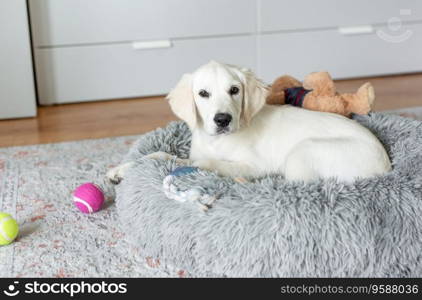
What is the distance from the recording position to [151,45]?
3941mm

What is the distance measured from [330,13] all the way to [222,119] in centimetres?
225

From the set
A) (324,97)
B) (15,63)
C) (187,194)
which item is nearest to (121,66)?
(15,63)

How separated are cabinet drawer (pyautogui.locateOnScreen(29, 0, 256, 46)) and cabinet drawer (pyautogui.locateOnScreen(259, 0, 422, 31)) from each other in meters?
0.14

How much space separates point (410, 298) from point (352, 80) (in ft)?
9.08

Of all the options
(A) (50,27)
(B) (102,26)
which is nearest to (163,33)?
(B) (102,26)

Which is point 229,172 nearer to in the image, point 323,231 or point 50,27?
point 323,231

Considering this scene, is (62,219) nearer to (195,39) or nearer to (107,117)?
(107,117)

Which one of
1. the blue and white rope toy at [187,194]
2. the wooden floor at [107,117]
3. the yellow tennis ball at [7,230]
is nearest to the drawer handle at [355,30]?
the wooden floor at [107,117]

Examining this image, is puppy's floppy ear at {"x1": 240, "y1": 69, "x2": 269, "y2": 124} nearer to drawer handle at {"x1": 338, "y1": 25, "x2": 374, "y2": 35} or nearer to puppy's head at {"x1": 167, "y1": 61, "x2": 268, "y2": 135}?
A: puppy's head at {"x1": 167, "y1": 61, "x2": 268, "y2": 135}

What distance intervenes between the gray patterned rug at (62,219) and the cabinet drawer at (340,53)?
4.51 feet

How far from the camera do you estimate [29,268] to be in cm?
204

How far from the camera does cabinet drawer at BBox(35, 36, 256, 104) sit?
386 cm

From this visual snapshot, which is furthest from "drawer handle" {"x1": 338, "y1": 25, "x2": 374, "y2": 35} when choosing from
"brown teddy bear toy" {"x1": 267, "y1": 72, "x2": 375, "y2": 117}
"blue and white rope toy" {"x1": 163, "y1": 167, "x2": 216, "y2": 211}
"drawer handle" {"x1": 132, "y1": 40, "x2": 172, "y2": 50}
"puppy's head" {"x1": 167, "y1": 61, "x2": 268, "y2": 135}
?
"blue and white rope toy" {"x1": 163, "y1": 167, "x2": 216, "y2": 211}

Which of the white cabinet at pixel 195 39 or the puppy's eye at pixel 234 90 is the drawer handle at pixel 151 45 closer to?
the white cabinet at pixel 195 39
